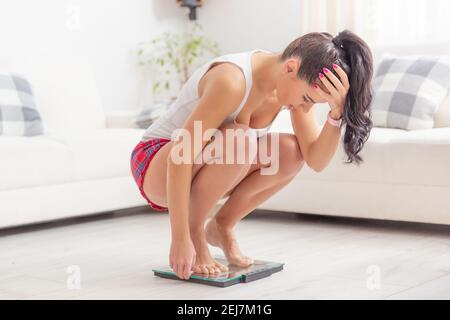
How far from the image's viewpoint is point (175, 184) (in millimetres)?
1925

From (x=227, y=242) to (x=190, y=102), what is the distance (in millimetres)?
449

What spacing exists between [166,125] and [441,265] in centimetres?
95

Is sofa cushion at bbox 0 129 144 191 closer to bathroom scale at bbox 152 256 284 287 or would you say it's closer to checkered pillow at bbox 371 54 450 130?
bathroom scale at bbox 152 256 284 287

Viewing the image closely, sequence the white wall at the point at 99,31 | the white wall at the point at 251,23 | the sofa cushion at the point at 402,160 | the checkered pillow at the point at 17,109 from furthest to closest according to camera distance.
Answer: the white wall at the point at 251,23, the white wall at the point at 99,31, the checkered pillow at the point at 17,109, the sofa cushion at the point at 402,160

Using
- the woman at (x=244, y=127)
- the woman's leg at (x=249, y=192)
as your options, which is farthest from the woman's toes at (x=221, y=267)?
the woman's leg at (x=249, y=192)

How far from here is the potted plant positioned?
4.77 meters

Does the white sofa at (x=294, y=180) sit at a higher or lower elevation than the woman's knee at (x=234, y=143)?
lower

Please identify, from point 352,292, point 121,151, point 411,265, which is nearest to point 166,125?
point 352,292

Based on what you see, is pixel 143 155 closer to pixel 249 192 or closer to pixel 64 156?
pixel 249 192

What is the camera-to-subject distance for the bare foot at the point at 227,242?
2.24m

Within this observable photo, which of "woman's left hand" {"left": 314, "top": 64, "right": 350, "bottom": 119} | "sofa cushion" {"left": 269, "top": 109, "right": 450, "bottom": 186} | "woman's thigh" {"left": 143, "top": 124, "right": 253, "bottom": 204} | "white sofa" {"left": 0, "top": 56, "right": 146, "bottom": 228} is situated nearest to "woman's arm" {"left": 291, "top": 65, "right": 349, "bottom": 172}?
"woman's left hand" {"left": 314, "top": 64, "right": 350, "bottom": 119}

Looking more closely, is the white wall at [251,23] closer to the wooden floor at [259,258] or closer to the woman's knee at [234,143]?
the wooden floor at [259,258]

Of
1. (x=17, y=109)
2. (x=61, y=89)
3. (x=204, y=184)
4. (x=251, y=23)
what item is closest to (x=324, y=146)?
(x=204, y=184)
